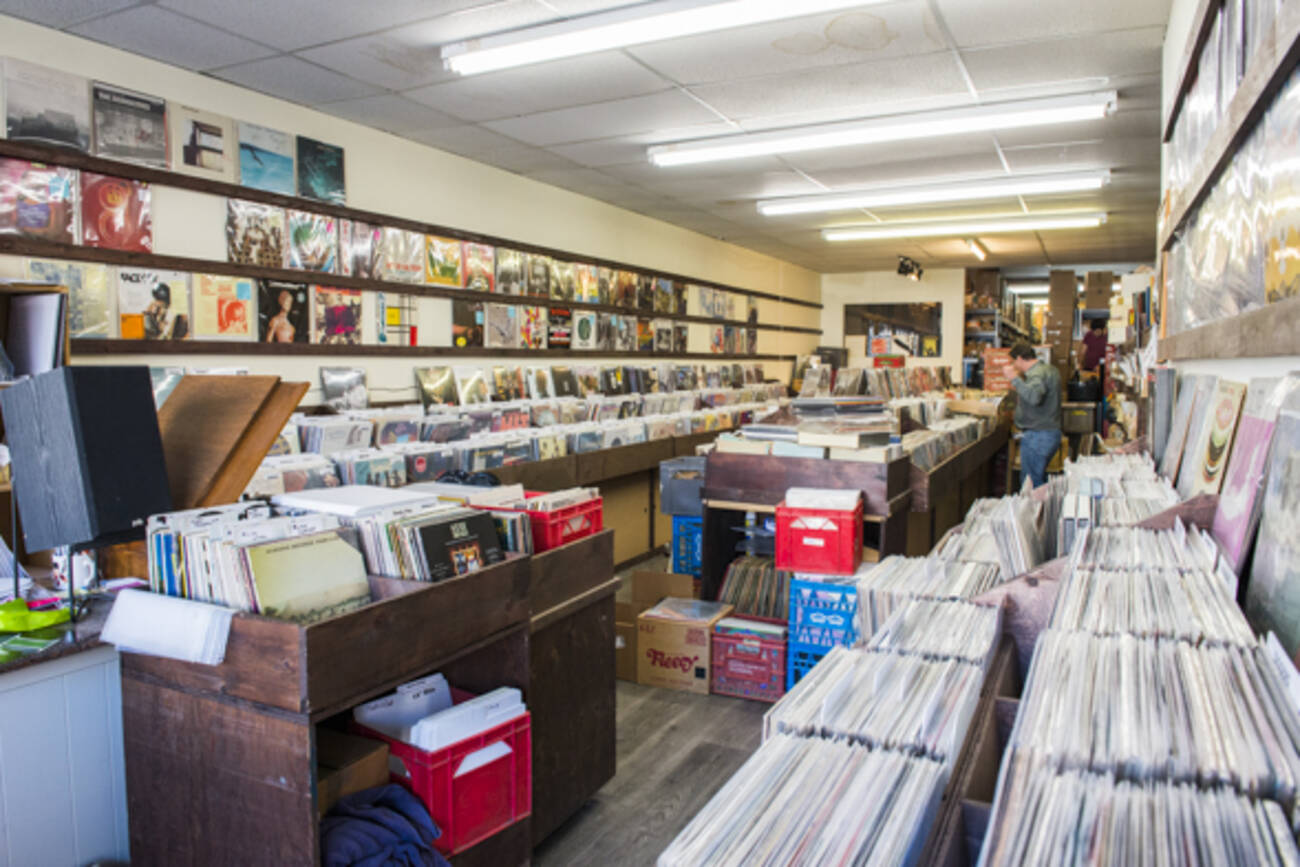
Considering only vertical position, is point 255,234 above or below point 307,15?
below

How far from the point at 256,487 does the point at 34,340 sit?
884 mm

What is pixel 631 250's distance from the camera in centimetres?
730

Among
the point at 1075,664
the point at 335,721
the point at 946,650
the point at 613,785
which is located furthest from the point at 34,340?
the point at 1075,664

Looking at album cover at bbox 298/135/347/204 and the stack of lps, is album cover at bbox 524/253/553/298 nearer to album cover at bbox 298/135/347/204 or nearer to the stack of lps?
album cover at bbox 298/135/347/204

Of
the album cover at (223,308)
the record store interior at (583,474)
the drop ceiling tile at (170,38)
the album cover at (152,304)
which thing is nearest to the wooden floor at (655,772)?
the record store interior at (583,474)

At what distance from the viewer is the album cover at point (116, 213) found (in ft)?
10.9

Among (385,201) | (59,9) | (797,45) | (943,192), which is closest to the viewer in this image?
(59,9)

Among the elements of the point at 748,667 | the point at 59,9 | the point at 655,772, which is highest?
the point at 59,9

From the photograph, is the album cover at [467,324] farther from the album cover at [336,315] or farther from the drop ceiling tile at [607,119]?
the drop ceiling tile at [607,119]

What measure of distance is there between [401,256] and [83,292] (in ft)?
5.93

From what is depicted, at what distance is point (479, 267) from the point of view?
5.44 meters

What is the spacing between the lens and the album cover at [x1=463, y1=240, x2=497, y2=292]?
535 cm

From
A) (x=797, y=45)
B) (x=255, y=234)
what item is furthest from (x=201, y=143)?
(x=797, y=45)

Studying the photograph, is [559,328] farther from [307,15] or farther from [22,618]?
[22,618]
